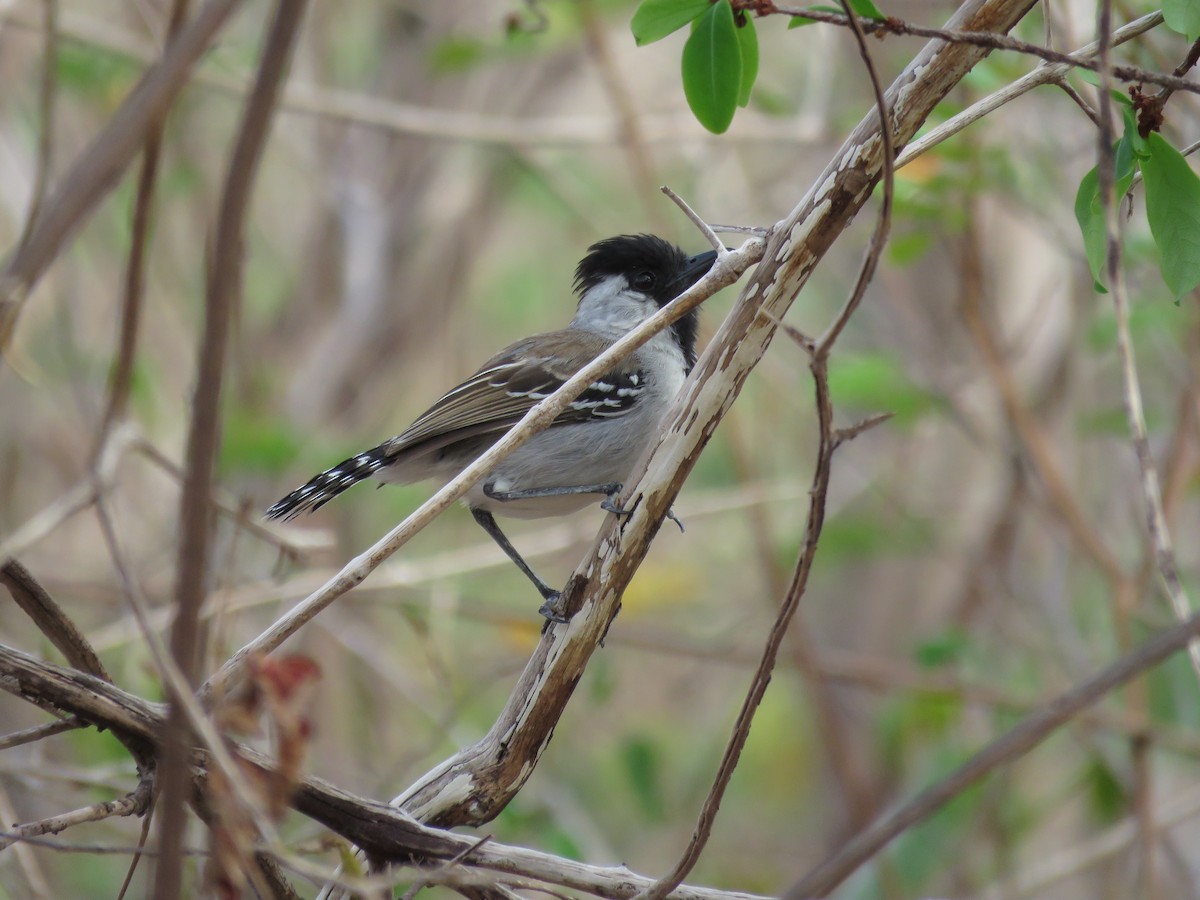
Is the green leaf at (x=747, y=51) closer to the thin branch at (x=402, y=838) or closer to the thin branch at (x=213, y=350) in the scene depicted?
the thin branch at (x=213, y=350)

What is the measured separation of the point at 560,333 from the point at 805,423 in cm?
298

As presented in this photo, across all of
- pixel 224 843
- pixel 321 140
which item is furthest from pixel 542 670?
pixel 321 140

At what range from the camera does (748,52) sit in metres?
2.14

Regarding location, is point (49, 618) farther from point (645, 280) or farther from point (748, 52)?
point (645, 280)

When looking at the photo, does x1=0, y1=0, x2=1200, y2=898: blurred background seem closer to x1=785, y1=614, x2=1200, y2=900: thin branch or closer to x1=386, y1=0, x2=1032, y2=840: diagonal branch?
x1=386, y1=0, x2=1032, y2=840: diagonal branch

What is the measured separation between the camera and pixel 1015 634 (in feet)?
19.5

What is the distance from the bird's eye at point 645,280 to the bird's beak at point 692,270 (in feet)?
0.60

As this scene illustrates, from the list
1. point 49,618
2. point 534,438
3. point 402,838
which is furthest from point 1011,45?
point 534,438

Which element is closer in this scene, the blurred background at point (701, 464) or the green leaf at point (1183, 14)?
the green leaf at point (1183, 14)

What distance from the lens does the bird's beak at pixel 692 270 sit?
4176 mm

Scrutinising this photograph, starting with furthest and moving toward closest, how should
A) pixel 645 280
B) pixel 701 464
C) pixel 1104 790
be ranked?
pixel 701 464 → pixel 1104 790 → pixel 645 280

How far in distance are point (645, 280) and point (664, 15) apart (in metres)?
2.54

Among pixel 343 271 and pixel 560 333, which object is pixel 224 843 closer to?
pixel 560 333

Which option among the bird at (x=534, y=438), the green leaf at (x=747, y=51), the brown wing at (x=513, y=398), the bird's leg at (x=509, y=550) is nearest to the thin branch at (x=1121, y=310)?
the green leaf at (x=747, y=51)
